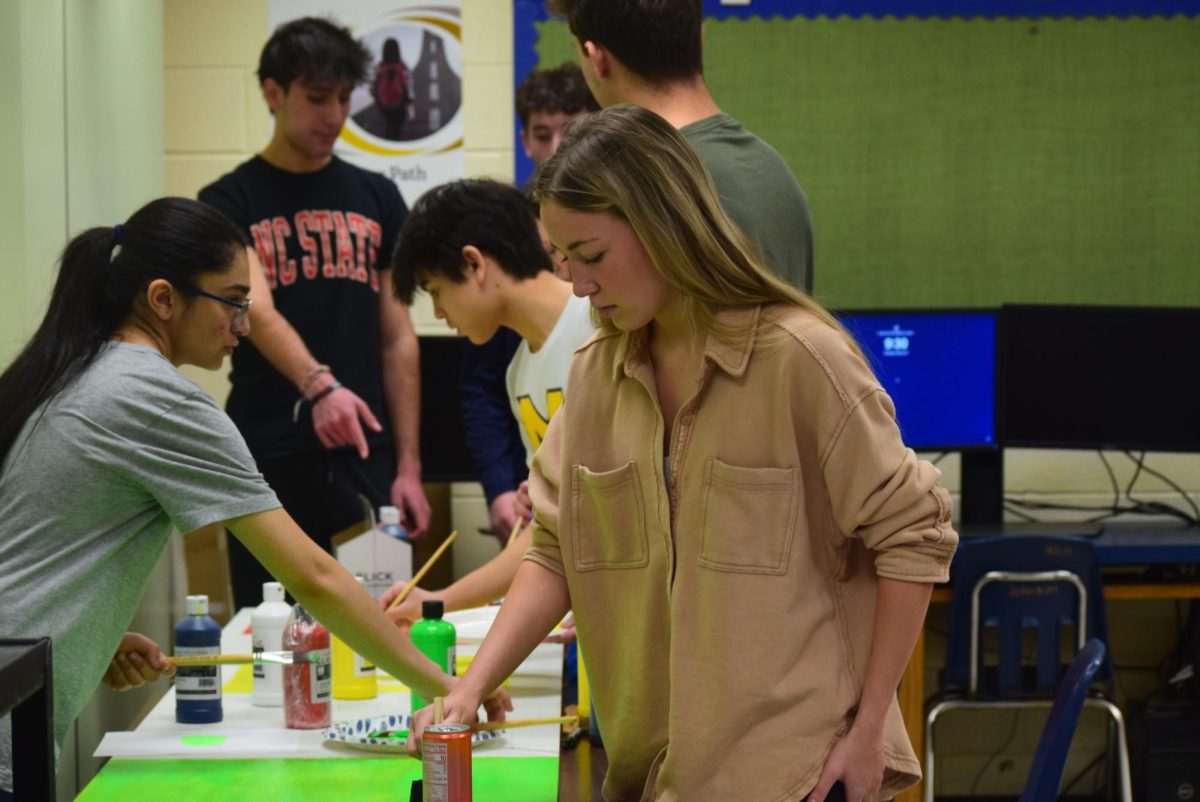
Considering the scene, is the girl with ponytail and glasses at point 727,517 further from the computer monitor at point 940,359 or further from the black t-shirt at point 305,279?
the computer monitor at point 940,359

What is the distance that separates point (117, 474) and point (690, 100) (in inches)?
36.2

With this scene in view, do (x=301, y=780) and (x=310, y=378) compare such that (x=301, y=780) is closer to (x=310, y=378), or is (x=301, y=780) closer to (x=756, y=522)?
(x=756, y=522)

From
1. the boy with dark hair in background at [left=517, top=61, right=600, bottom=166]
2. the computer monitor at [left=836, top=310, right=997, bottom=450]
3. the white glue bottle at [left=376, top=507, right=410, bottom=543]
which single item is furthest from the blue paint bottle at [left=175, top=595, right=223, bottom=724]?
the computer monitor at [left=836, top=310, right=997, bottom=450]

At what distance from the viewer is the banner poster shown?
4418 millimetres

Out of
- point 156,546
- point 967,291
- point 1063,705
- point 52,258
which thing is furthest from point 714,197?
point 967,291

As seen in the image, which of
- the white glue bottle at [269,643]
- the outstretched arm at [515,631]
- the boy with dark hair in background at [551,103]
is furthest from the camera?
the boy with dark hair in background at [551,103]

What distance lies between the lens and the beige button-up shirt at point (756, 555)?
144 centimetres

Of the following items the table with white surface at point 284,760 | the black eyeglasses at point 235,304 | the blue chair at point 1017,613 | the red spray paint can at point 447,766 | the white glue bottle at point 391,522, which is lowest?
the blue chair at point 1017,613

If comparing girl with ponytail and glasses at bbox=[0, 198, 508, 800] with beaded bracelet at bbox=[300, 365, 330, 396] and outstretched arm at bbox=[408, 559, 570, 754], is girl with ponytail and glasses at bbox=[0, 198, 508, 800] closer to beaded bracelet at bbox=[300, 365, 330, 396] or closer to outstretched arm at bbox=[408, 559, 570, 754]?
outstretched arm at bbox=[408, 559, 570, 754]

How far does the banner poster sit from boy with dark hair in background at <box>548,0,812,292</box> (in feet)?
7.77

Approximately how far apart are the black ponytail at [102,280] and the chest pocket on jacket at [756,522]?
877mm

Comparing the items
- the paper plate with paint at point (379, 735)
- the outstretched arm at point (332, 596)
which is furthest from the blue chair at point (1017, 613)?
the outstretched arm at point (332, 596)

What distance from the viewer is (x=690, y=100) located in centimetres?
208

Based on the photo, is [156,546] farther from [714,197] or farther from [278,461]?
[278,461]
